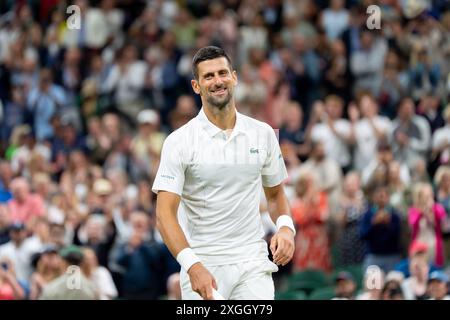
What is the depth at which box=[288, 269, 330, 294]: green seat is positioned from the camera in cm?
1309

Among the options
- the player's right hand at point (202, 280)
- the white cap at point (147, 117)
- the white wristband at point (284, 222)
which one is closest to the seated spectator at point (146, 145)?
the white cap at point (147, 117)

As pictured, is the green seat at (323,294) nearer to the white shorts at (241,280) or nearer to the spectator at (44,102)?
the white shorts at (241,280)

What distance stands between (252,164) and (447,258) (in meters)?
6.37

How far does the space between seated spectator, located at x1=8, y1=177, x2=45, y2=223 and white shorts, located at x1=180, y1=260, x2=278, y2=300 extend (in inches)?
308

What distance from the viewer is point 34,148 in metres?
17.6

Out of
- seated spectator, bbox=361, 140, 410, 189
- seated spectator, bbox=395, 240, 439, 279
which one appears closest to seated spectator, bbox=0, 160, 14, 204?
seated spectator, bbox=361, 140, 410, 189

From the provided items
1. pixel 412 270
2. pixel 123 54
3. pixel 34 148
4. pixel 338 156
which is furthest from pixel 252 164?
pixel 123 54

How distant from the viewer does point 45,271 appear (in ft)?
43.5

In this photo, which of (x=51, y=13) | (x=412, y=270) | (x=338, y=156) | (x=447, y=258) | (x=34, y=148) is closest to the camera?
(x=412, y=270)

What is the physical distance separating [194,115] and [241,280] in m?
9.58

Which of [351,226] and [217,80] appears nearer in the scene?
[217,80]

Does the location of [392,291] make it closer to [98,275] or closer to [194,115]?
[98,275]

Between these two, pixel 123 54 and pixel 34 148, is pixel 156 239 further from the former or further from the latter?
pixel 123 54

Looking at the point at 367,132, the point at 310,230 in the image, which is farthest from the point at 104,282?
the point at 367,132
